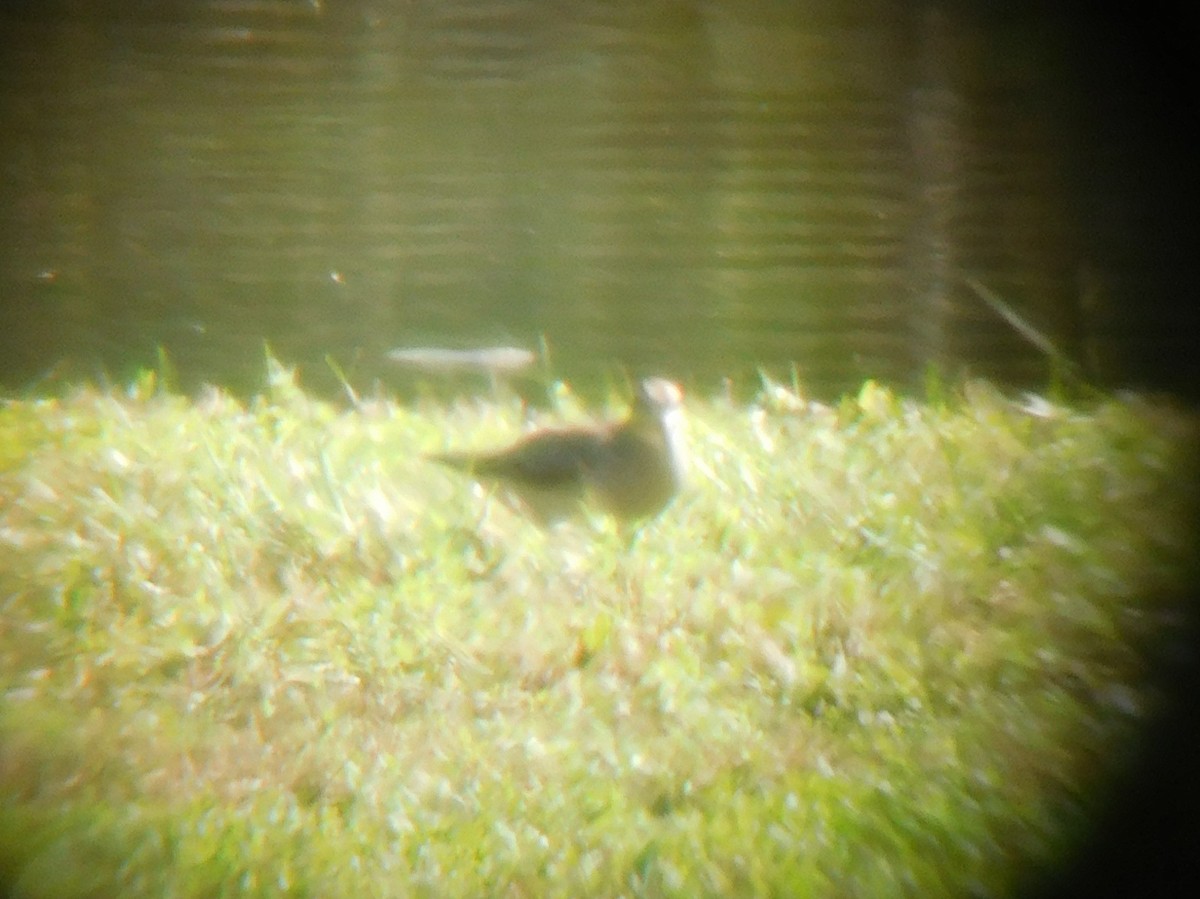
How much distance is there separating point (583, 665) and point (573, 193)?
2.37 meters

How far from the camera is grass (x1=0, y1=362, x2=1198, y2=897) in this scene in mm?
1738

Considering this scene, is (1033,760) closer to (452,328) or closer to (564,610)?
(564,610)

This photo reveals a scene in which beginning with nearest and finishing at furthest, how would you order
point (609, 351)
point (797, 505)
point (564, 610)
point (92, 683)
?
point (92, 683) < point (564, 610) < point (797, 505) < point (609, 351)

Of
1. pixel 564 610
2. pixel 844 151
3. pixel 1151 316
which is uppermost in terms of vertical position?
pixel 844 151

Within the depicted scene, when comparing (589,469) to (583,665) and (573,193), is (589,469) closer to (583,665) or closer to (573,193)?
(583,665)

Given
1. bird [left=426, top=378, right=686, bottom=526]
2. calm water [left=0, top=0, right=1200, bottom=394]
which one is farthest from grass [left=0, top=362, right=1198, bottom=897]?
calm water [left=0, top=0, right=1200, bottom=394]

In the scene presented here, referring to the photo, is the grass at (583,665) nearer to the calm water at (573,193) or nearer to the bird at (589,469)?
the bird at (589,469)

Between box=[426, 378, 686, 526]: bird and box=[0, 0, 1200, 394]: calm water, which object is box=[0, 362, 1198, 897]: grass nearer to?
box=[426, 378, 686, 526]: bird

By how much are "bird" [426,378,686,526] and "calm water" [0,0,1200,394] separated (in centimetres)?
85

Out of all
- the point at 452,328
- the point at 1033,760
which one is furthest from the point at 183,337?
the point at 1033,760

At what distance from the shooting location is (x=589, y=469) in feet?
11.2

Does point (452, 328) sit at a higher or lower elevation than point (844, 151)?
lower

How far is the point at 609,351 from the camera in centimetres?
435

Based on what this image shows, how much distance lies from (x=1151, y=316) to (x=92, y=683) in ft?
12.3
